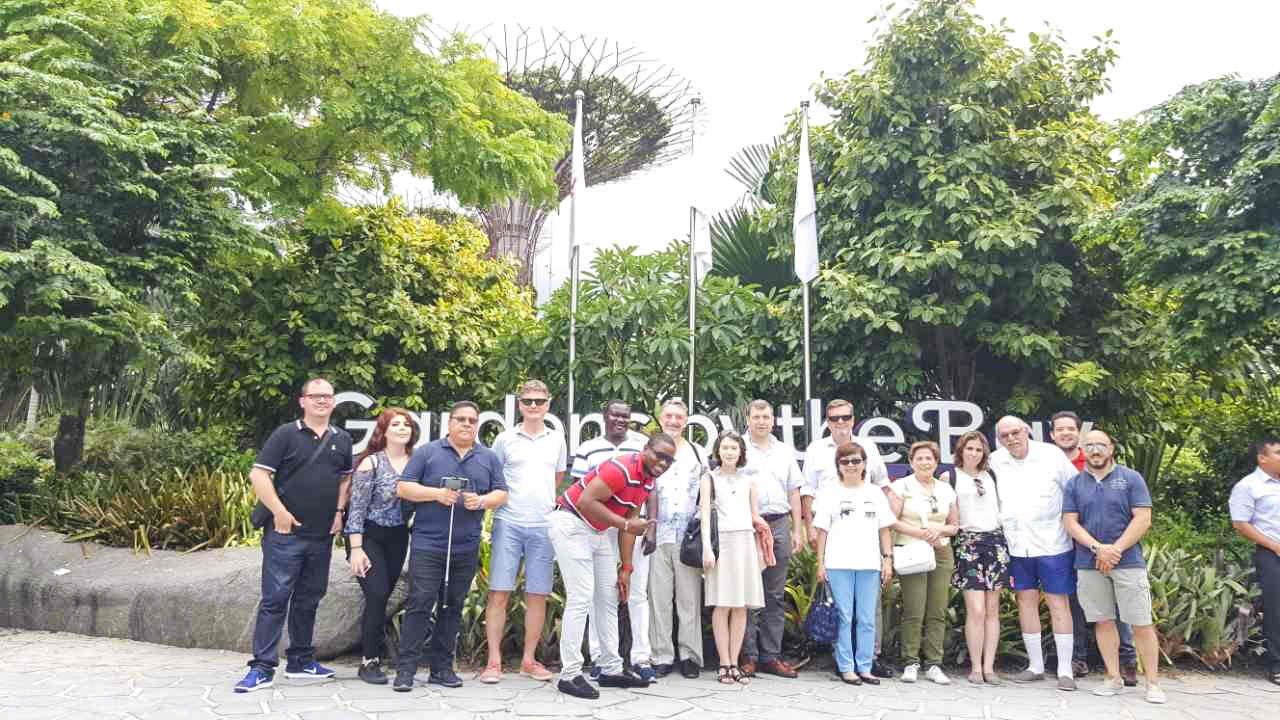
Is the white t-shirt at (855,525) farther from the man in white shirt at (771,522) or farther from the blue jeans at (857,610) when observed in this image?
the man in white shirt at (771,522)

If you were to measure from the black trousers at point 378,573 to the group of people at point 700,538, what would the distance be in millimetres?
12

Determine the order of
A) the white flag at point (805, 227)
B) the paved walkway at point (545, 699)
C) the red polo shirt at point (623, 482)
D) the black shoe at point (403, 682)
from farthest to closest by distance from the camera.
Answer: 1. the white flag at point (805, 227)
2. the black shoe at point (403, 682)
3. the red polo shirt at point (623, 482)
4. the paved walkway at point (545, 699)

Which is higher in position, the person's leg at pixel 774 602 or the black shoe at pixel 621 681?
the person's leg at pixel 774 602

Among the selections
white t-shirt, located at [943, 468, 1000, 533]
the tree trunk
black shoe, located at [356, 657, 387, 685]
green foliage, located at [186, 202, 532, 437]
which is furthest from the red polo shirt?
the tree trunk

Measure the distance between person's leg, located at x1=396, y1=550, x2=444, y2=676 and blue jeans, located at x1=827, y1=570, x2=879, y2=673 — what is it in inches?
96.5

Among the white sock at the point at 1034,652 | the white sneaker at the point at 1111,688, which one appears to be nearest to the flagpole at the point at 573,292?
the white sock at the point at 1034,652

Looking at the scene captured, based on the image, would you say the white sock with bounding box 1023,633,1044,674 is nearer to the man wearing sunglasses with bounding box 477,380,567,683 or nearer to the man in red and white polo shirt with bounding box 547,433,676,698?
the man in red and white polo shirt with bounding box 547,433,676,698

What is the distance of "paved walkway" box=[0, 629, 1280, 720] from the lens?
15.9ft

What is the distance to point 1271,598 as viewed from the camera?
6102 millimetres

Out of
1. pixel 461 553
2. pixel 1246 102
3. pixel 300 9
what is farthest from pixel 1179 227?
pixel 300 9

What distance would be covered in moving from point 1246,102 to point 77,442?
11.7 metres

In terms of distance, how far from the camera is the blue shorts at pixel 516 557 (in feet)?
18.0

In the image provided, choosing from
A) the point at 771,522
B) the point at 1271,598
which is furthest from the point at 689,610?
the point at 1271,598

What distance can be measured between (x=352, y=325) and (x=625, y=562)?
23.2 feet
